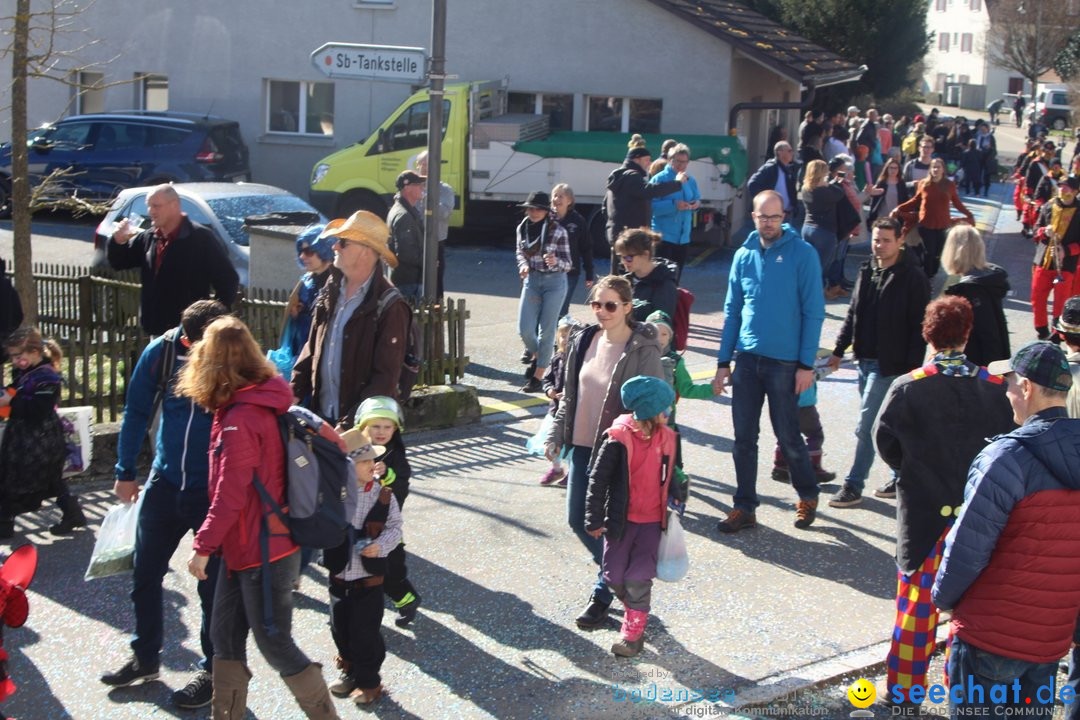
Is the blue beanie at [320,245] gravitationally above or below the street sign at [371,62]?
→ below

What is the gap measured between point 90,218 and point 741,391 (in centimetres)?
1662

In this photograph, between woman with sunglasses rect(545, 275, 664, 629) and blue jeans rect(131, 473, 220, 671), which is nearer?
blue jeans rect(131, 473, 220, 671)

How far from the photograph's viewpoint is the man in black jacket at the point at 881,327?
7.33 metres

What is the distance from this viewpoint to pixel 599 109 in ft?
70.1

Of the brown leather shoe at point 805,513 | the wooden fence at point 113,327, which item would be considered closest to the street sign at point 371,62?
the wooden fence at point 113,327

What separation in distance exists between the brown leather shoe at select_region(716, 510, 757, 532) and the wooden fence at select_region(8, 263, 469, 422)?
3.12 metres

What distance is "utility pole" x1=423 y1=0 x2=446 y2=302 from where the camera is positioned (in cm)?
927

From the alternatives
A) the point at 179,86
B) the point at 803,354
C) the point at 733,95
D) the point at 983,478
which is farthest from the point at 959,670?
the point at 179,86

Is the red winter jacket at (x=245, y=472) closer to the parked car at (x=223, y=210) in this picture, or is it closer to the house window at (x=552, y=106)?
the parked car at (x=223, y=210)

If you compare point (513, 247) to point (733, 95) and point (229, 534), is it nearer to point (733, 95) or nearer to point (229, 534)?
point (733, 95)

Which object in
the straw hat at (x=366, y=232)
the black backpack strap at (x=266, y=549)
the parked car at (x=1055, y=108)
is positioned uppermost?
the parked car at (x=1055, y=108)

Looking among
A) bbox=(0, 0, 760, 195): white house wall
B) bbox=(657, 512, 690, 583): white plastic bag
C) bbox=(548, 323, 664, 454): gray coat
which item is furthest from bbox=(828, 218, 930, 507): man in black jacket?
bbox=(0, 0, 760, 195): white house wall

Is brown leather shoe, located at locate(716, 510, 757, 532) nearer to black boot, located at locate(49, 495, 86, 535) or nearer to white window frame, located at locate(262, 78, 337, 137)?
black boot, located at locate(49, 495, 86, 535)

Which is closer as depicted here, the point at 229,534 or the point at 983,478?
the point at 983,478
